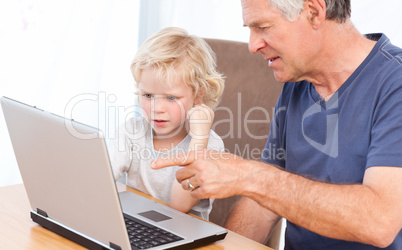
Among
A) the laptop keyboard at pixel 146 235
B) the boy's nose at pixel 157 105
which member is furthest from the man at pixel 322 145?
the boy's nose at pixel 157 105

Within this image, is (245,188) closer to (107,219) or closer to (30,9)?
(107,219)

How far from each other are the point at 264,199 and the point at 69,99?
1665 millimetres

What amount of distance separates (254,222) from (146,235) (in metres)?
0.52

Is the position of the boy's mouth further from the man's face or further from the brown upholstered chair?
the man's face

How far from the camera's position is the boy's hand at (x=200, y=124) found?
1.46 m

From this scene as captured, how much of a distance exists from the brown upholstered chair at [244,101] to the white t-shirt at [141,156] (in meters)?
0.06

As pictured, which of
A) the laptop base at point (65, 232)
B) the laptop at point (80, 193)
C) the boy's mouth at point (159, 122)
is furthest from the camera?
the boy's mouth at point (159, 122)

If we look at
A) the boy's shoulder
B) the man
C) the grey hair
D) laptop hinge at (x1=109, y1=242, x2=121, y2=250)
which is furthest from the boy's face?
laptop hinge at (x1=109, y1=242, x2=121, y2=250)

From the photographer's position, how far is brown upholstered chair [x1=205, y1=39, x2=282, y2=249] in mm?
1571

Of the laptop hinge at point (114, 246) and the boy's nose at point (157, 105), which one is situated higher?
the boy's nose at point (157, 105)

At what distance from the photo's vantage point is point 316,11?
4.15ft

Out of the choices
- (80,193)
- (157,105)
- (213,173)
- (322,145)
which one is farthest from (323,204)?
(157,105)

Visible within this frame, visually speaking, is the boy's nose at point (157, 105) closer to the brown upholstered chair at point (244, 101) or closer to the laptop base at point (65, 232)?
the brown upholstered chair at point (244, 101)

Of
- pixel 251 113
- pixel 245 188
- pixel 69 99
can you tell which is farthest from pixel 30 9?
pixel 245 188
